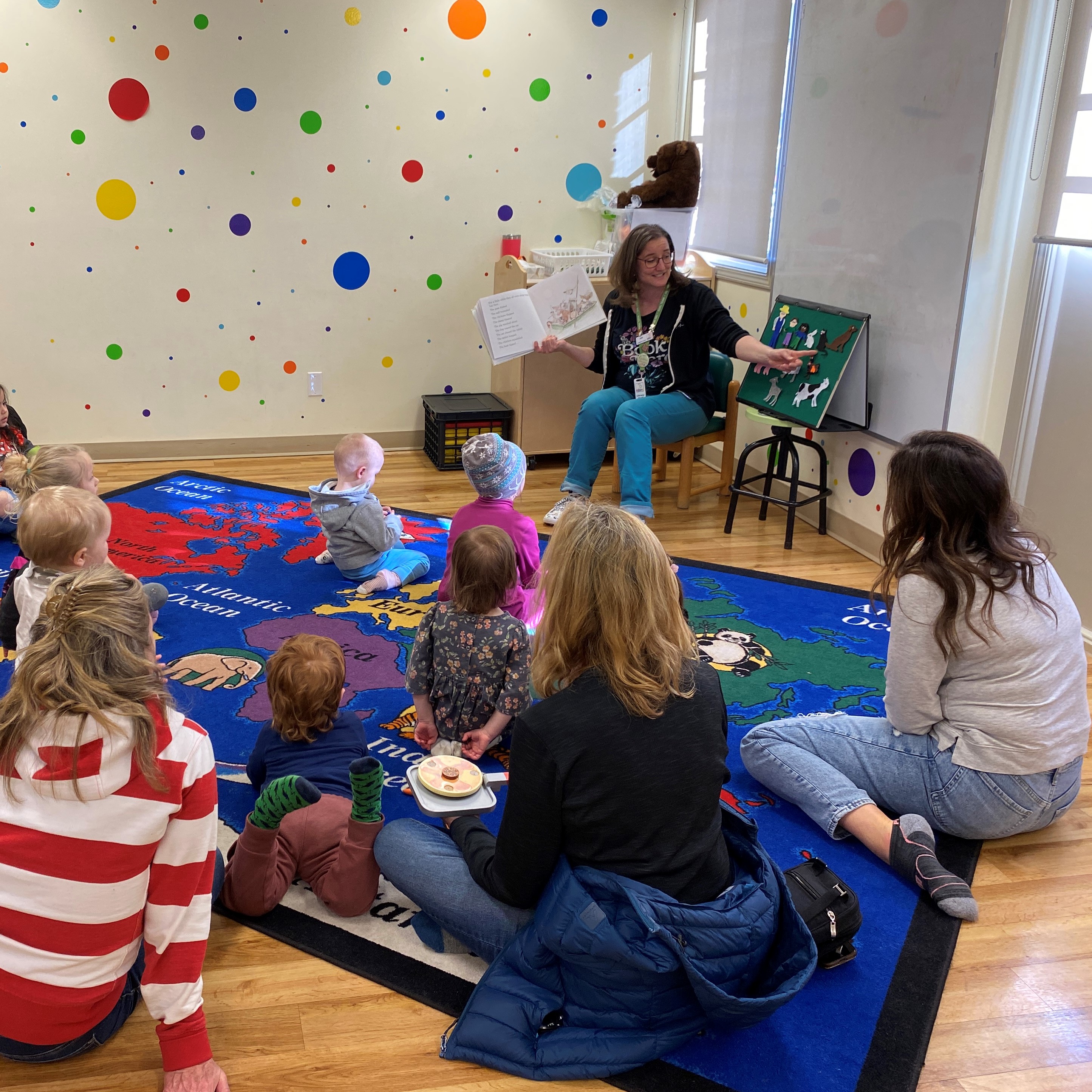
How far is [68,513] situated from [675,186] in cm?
340

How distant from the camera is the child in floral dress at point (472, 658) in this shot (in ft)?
7.10

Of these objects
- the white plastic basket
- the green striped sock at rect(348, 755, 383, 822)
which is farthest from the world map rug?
the white plastic basket

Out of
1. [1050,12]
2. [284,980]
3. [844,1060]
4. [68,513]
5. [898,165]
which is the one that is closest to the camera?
[844,1060]

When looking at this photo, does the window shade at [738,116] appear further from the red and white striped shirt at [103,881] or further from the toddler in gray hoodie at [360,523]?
the red and white striped shirt at [103,881]

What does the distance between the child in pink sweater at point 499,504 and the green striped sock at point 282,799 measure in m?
1.04

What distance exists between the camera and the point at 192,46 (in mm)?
4438

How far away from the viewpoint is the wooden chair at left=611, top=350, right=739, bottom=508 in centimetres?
422

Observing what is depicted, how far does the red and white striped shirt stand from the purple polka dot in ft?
9.69

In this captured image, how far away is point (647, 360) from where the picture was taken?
4.11 metres

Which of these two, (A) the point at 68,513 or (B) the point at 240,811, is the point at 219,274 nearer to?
(A) the point at 68,513

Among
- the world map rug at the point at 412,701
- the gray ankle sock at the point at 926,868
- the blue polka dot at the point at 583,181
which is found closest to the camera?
the world map rug at the point at 412,701

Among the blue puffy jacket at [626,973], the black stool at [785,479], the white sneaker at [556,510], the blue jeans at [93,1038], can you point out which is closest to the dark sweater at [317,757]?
the blue jeans at [93,1038]

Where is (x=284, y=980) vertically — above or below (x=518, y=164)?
below

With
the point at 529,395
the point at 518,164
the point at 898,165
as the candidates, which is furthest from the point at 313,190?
the point at 898,165
